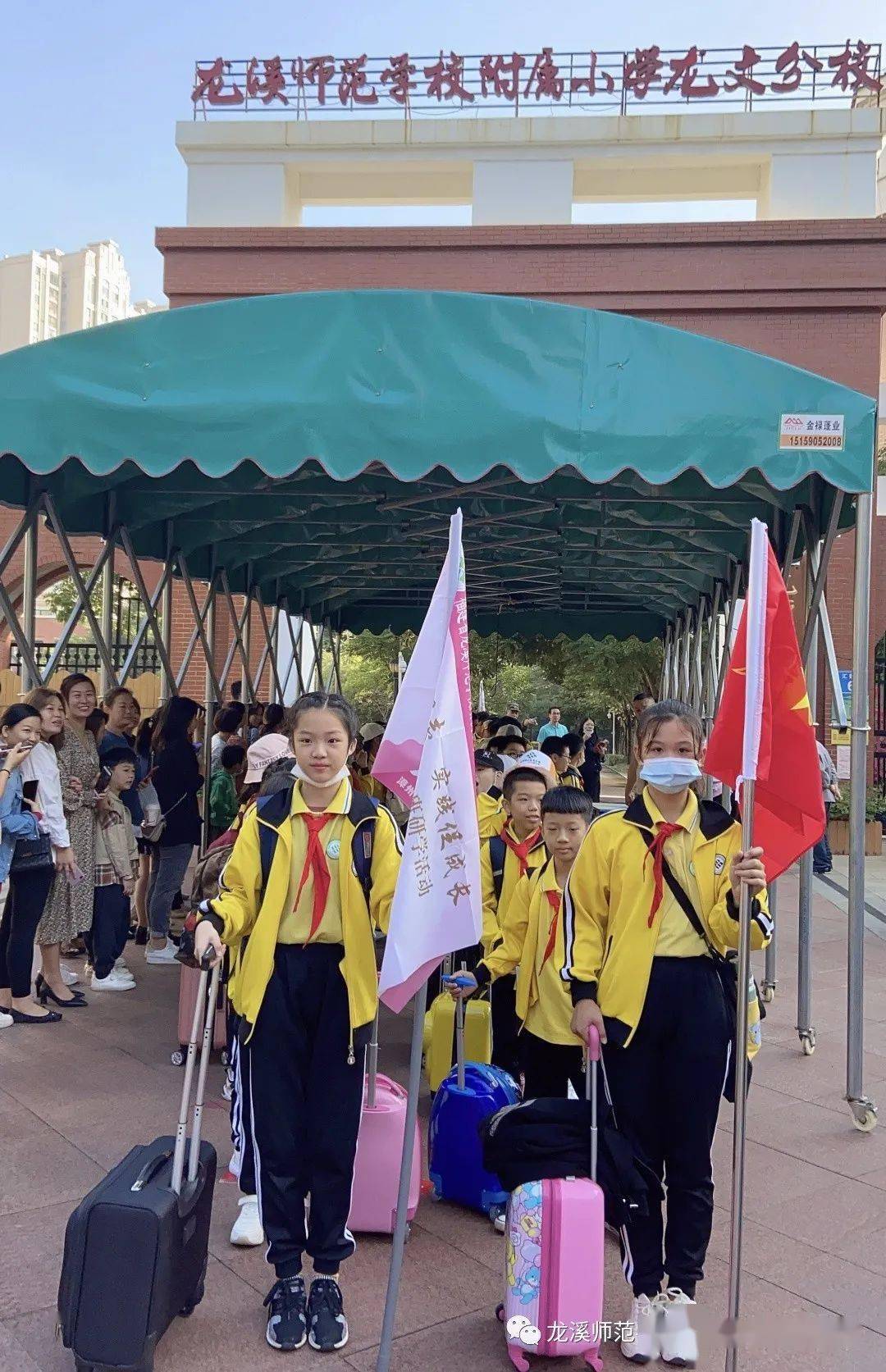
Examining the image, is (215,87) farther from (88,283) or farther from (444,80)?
(88,283)

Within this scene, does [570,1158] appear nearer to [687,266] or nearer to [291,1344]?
[291,1344]

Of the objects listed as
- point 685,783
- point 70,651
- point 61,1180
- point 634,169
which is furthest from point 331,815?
point 634,169

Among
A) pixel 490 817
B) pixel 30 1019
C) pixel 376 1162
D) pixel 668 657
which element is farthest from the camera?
pixel 668 657

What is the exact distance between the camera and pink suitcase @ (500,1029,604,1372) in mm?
3035

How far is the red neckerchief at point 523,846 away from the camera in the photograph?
4.56 meters

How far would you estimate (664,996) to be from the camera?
324 centimetres

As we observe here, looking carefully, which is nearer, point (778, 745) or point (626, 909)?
point (626, 909)

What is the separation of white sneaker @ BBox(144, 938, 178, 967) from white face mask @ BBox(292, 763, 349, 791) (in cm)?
491

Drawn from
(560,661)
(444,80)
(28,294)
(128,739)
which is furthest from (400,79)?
(28,294)

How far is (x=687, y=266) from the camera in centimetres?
1998

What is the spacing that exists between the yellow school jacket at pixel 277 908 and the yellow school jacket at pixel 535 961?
2.38 feet

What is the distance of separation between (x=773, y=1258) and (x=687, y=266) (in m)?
18.8

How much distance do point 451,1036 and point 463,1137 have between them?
76 cm

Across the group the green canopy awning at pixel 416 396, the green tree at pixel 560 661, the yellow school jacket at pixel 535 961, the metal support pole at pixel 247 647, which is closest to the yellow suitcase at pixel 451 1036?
the yellow school jacket at pixel 535 961
